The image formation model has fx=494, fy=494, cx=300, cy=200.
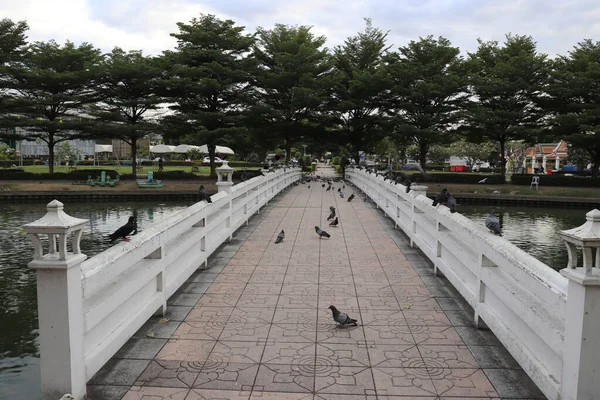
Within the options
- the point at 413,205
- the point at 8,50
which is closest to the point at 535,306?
the point at 413,205

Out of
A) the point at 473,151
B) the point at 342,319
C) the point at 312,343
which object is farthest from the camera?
the point at 473,151

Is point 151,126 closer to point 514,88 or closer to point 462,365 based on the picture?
point 514,88

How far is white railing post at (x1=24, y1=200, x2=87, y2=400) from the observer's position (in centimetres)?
284

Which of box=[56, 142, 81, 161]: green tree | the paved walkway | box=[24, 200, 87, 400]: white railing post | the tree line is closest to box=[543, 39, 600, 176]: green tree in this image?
the tree line

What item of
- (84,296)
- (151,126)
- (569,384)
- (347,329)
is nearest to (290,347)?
(347,329)

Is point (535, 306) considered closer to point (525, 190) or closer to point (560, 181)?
point (525, 190)

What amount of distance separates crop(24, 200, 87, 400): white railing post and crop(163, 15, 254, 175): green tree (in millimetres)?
26594

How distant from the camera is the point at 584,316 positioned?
261 cm

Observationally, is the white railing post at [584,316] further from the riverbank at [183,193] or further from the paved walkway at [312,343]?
the riverbank at [183,193]

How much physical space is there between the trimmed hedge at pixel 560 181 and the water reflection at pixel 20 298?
913 inches

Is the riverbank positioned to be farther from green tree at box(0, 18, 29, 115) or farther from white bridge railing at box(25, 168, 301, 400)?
white bridge railing at box(25, 168, 301, 400)

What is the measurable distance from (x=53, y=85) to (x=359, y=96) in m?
19.3

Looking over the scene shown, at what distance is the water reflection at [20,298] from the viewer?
4.83 meters

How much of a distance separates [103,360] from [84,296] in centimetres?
59
